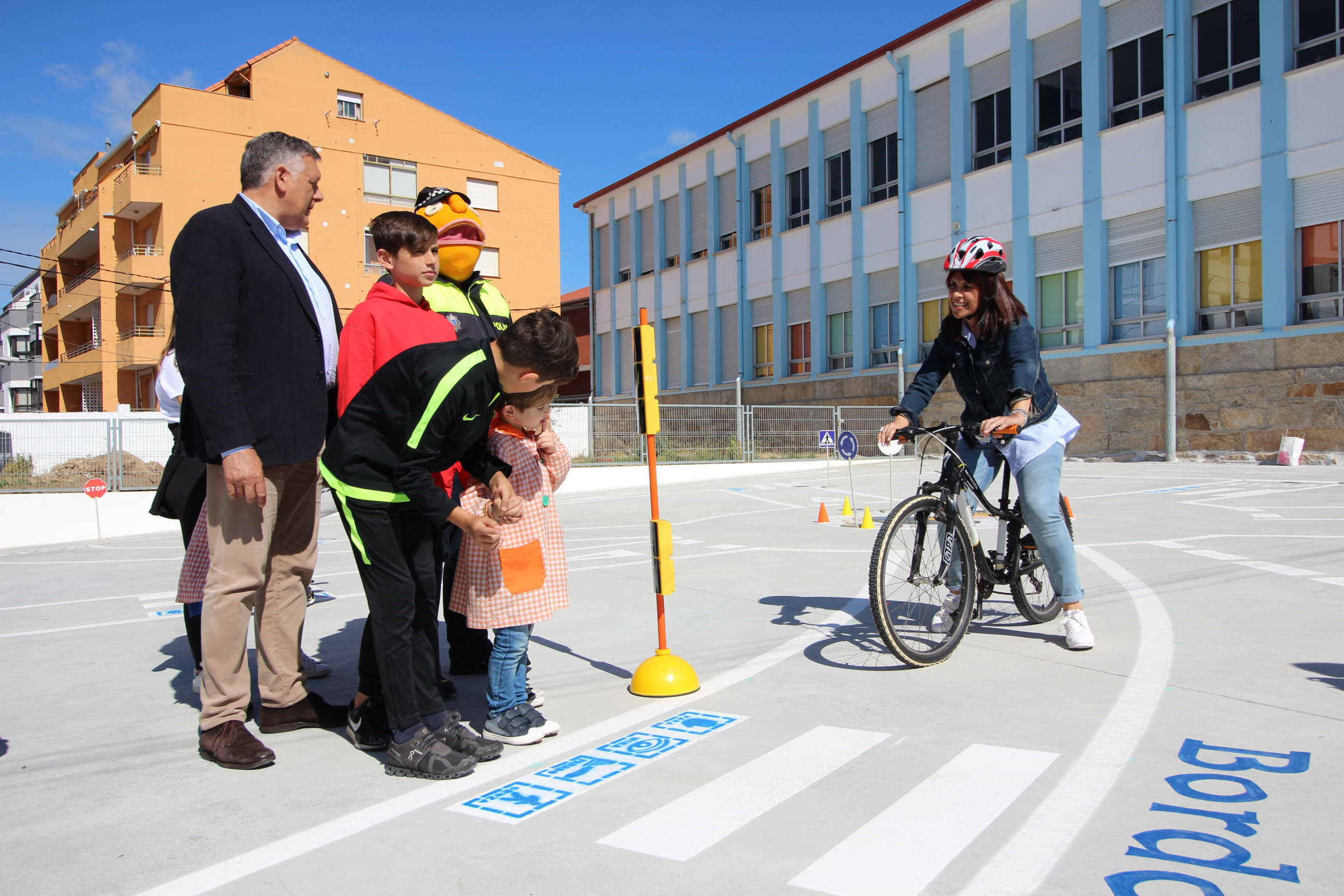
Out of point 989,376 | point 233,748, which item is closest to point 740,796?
point 233,748

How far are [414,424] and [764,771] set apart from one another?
164 centimetres

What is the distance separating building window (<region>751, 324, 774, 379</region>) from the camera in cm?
3228

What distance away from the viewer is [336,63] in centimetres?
3750

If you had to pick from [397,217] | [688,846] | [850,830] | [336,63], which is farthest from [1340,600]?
[336,63]


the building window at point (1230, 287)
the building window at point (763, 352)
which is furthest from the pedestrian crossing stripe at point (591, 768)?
the building window at point (763, 352)

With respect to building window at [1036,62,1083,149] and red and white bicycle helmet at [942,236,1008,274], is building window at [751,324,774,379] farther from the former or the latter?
red and white bicycle helmet at [942,236,1008,274]

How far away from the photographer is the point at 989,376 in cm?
512

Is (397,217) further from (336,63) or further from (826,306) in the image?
(336,63)

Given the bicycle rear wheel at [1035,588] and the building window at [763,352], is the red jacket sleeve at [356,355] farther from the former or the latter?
the building window at [763,352]

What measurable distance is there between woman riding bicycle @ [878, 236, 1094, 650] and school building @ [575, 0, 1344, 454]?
16652 millimetres

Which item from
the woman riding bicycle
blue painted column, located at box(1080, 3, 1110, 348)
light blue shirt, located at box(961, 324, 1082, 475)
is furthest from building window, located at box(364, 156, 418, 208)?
light blue shirt, located at box(961, 324, 1082, 475)

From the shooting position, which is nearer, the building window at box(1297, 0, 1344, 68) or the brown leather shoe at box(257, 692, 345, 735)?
the brown leather shoe at box(257, 692, 345, 735)

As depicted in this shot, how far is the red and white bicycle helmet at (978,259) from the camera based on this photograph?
491 centimetres

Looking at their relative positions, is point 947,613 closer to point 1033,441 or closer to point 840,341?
point 1033,441
